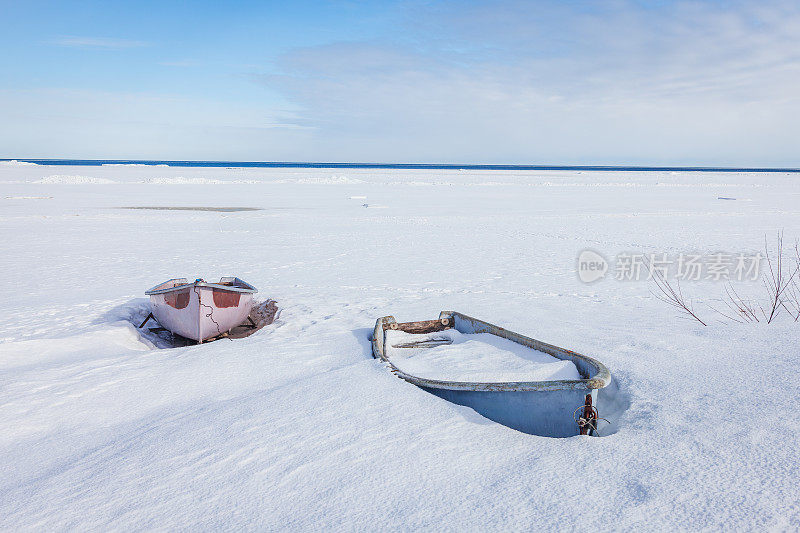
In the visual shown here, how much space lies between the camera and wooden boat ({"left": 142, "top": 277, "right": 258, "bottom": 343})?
22.5 feet

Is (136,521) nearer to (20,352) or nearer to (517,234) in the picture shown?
(20,352)

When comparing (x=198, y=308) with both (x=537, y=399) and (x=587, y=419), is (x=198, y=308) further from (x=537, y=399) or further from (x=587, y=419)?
(x=587, y=419)

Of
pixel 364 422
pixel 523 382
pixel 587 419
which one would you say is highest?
pixel 523 382

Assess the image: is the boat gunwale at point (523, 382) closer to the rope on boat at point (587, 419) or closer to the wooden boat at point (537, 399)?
the wooden boat at point (537, 399)

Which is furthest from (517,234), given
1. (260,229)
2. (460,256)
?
(260,229)

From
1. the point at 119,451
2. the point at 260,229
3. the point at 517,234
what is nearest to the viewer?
the point at 119,451

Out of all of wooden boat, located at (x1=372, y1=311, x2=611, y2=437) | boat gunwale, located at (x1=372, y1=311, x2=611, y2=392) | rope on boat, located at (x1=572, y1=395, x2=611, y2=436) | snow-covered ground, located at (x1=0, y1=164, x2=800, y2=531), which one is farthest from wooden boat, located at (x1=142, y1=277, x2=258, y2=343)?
rope on boat, located at (x1=572, y1=395, x2=611, y2=436)

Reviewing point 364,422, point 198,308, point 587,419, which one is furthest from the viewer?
point 198,308

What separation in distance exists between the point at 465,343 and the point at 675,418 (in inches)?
96.6

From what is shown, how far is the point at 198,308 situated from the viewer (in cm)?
683

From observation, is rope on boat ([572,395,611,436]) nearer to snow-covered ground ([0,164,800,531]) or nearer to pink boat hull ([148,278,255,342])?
snow-covered ground ([0,164,800,531])

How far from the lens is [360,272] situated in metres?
11.4

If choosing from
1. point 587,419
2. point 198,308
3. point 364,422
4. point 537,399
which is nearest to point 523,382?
point 537,399

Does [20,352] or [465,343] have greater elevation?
[465,343]
